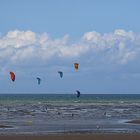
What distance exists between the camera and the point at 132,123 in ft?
143

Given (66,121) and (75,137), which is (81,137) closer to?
(75,137)

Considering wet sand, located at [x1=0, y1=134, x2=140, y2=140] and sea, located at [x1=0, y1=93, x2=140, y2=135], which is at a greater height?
sea, located at [x1=0, y1=93, x2=140, y2=135]

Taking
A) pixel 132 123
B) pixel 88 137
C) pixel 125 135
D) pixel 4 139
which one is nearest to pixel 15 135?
pixel 4 139

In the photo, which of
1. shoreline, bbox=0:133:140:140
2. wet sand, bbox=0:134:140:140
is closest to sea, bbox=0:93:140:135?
shoreline, bbox=0:133:140:140

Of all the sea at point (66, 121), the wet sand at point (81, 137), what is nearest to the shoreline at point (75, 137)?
the wet sand at point (81, 137)

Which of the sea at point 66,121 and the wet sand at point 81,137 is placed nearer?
the wet sand at point 81,137

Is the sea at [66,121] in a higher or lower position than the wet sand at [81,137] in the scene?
higher

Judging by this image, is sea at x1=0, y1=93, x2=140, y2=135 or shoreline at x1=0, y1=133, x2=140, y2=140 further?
sea at x1=0, y1=93, x2=140, y2=135

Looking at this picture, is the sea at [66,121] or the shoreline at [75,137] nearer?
the shoreline at [75,137]

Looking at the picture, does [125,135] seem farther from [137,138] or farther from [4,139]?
[4,139]

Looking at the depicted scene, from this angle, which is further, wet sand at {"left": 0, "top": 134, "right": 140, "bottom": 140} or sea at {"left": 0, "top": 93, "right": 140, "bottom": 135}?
sea at {"left": 0, "top": 93, "right": 140, "bottom": 135}

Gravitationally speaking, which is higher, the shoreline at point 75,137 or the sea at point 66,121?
the sea at point 66,121

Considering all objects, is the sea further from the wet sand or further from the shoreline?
the wet sand

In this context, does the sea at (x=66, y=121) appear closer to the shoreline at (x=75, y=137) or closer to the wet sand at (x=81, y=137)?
the shoreline at (x=75, y=137)
